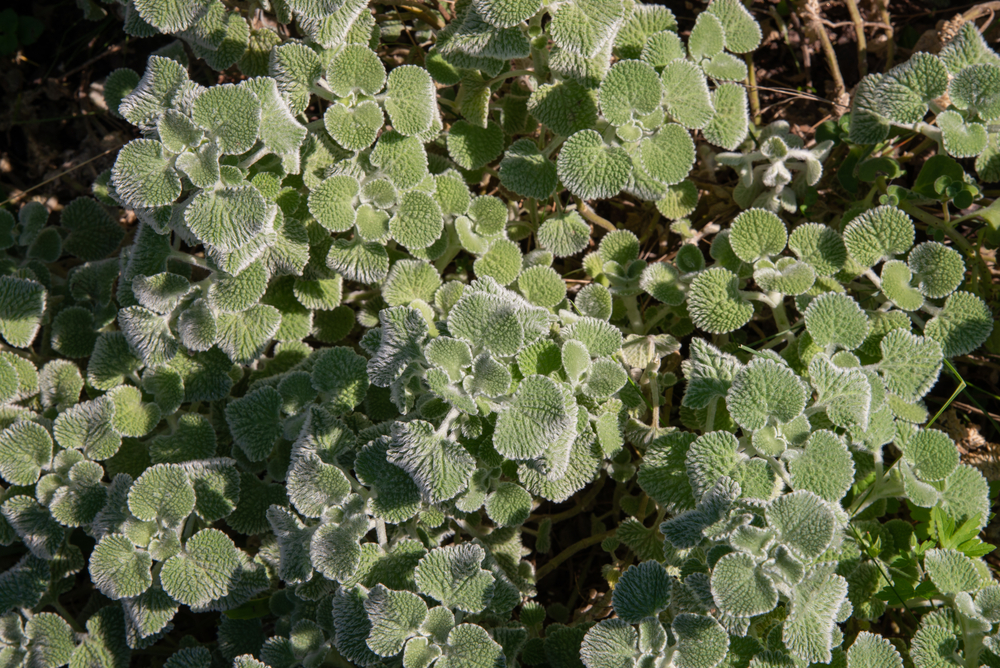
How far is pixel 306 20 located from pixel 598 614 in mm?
2198

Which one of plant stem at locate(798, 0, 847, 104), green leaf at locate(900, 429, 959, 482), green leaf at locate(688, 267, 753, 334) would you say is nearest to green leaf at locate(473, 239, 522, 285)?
green leaf at locate(688, 267, 753, 334)

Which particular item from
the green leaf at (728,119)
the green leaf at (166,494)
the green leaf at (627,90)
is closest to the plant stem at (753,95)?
the green leaf at (728,119)

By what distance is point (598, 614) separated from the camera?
2.60m

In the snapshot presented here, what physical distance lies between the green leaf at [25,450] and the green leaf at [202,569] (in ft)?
1.92

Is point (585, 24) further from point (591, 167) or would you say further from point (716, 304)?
point (716, 304)

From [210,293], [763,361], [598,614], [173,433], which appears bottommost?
[598,614]

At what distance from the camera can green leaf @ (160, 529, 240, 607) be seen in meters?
2.12

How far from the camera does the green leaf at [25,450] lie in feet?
7.60

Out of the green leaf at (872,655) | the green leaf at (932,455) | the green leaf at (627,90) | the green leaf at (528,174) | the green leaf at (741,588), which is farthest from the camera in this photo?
the green leaf at (528,174)

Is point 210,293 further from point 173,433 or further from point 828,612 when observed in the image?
point 828,612

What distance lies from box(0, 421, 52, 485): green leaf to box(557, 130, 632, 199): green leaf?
185 cm

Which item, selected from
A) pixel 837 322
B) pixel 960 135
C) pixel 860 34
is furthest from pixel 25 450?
pixel 860 34

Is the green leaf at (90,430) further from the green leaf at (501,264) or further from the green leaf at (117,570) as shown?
the green leaf at (501,264)

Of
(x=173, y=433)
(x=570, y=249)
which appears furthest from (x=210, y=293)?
(x=570, y=249)
